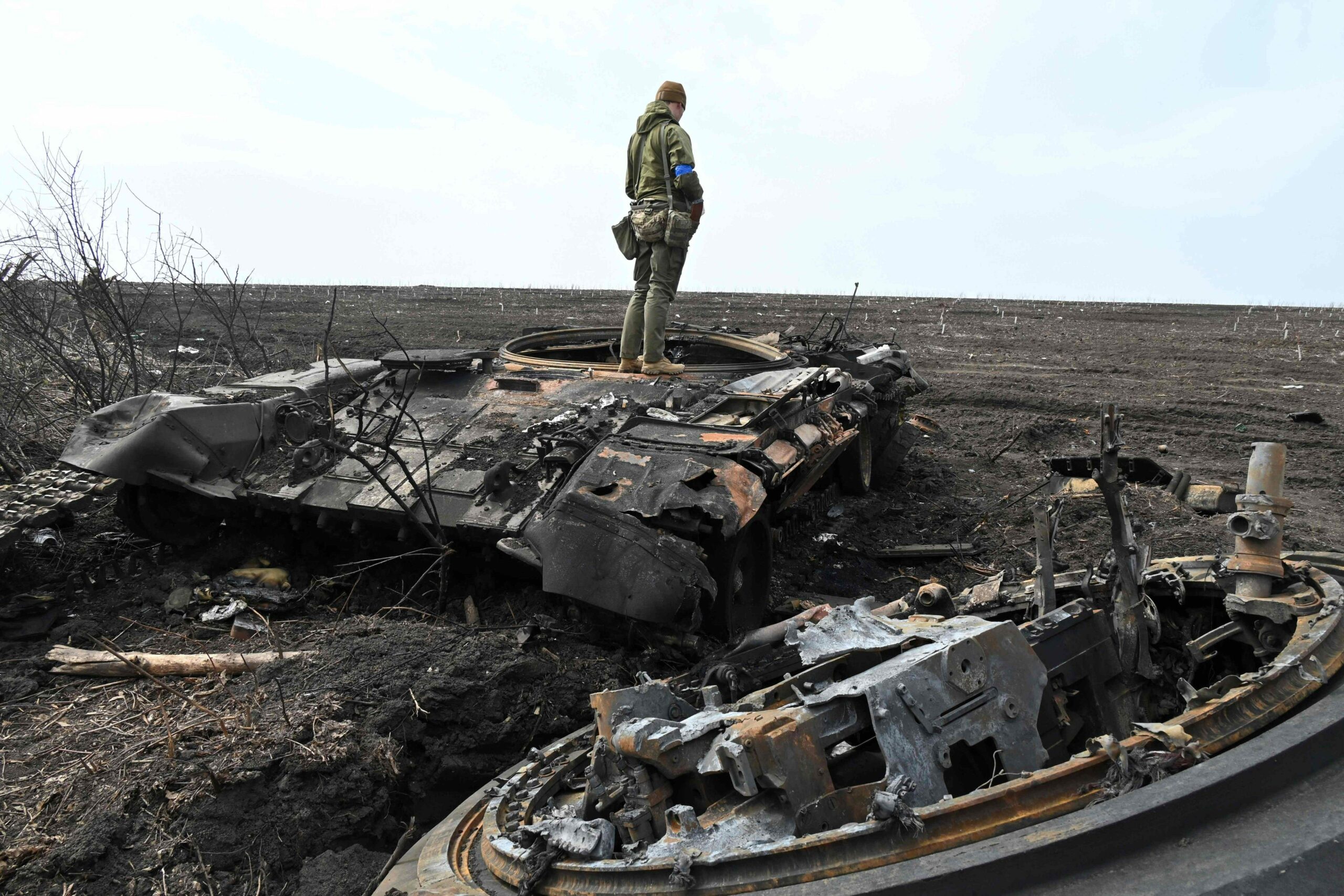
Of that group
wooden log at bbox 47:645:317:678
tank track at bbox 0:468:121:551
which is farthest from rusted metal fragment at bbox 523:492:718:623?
tank track at bbox 0:468:121:551

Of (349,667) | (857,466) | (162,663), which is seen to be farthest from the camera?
(857,466)

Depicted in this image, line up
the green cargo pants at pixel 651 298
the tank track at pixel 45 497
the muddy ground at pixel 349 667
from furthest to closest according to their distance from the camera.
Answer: the green cargo pants at pixel 651 298, the tank track at pixel 45 497, the muddy ground at pixel 349 667

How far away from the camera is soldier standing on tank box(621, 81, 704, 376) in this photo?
6.79 metres

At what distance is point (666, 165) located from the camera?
687cm

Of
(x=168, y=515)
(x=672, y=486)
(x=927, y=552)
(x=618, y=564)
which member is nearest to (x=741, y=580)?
(x=672, y=486)

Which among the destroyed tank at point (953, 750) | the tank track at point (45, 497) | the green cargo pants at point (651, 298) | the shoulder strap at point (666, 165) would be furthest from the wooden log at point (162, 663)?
the shoulder strap at point (666, 165)

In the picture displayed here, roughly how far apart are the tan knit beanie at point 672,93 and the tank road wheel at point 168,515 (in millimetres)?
4073

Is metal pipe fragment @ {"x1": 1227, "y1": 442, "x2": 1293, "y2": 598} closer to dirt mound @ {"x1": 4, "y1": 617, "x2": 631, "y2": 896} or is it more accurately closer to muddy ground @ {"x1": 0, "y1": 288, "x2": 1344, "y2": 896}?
muddy ground @ {"x1": 0, "y1": 288, "x2": 1344, "y2": 896}

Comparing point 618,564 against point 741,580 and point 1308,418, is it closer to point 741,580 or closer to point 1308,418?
point 741,580

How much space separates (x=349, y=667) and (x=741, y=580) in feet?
6.92

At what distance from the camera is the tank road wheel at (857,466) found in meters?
8.49

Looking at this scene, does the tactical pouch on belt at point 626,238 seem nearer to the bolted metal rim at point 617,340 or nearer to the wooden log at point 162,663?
the bolted metal rim at point 617,340

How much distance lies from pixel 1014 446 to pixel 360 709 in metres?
8.18

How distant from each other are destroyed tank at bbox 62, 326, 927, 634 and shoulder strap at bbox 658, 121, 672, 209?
1.24m
